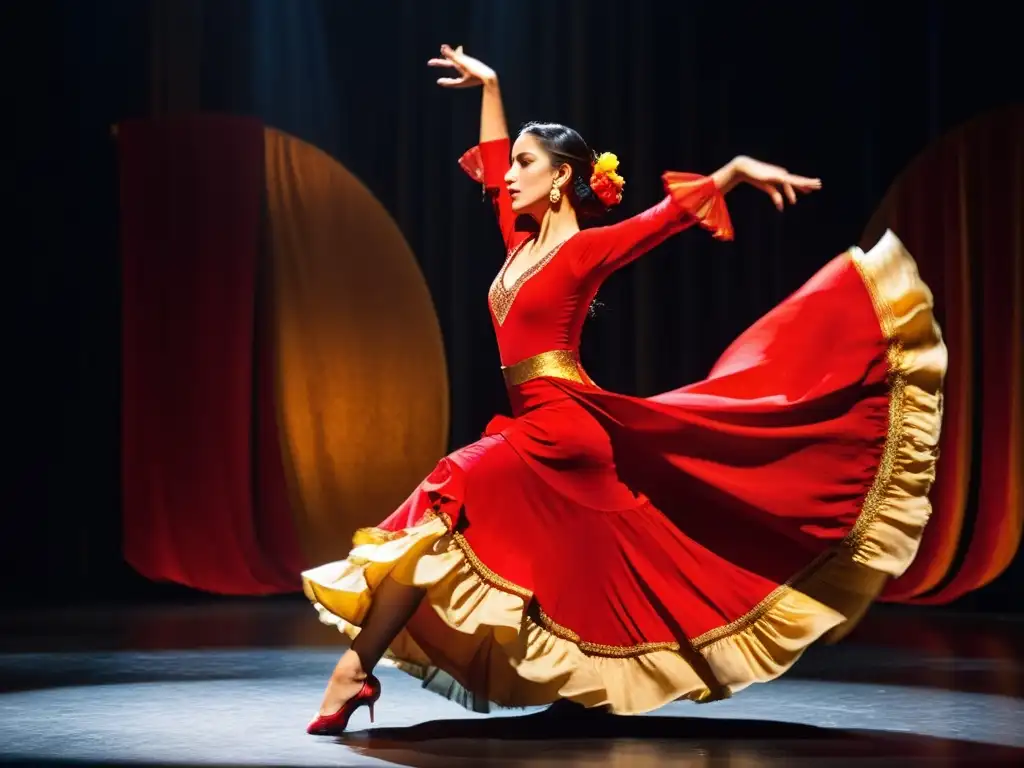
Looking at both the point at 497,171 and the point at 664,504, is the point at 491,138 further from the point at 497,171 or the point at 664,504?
the point at 664,504

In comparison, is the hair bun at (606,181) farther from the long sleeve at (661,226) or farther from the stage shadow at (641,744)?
the stage shadow at (641,744)

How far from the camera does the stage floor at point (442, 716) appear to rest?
2465 mm

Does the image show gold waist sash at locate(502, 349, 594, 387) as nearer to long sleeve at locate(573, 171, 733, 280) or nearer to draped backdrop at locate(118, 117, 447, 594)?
long sleeve at locate(573, 171, 733, 280)

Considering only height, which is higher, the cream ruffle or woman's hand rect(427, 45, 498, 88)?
woman's hand rect(427, 45, 498, 88)

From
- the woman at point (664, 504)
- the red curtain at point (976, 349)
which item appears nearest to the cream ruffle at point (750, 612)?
the woman at point (664, 504)

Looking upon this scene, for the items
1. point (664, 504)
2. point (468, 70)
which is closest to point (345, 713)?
point (664, 504)

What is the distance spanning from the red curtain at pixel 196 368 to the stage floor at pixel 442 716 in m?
1.22

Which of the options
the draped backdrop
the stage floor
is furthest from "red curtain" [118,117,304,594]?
the stage floor

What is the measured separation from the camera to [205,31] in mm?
5648

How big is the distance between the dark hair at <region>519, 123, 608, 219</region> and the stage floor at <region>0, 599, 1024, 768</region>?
3.19 ft

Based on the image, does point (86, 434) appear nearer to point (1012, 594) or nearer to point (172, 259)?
point (172, 259)

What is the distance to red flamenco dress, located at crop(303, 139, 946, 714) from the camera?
2.62m

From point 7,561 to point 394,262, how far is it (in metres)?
1.84

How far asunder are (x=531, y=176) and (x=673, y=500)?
65 cm
